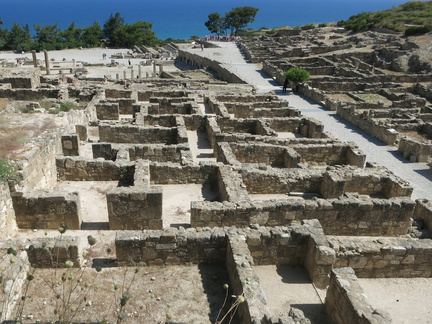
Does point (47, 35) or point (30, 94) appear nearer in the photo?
point (30, 94)

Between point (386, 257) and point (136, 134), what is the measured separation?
12.6 metres

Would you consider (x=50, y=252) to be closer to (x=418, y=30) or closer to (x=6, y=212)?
(x=6, y=212)

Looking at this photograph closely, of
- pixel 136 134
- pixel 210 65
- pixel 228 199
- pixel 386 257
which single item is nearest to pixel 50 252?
pixel 228 199

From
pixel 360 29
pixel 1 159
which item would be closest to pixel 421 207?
pixel 1 159

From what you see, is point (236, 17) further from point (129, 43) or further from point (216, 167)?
point (216, 167)

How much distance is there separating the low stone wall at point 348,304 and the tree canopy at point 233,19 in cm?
8713

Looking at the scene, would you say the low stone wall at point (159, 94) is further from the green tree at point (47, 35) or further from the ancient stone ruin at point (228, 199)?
the green tree at point (47, 35)

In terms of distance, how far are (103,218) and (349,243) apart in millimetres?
7115

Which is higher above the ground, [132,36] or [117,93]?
[132,36]

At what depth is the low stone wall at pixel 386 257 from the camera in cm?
843

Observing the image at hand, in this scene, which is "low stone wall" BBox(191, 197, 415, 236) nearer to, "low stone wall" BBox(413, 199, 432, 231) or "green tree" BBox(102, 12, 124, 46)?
"low stone wall" BBox(413, 199, 432, 231)

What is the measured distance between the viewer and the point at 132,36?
248 ft

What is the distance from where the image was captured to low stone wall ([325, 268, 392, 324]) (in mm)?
6242

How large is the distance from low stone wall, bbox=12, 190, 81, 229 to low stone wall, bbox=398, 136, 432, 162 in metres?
15.4
